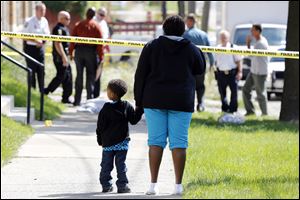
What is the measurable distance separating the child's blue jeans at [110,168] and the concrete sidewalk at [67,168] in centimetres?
12

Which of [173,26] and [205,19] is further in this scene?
[205,19]

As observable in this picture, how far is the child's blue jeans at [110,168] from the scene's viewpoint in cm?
898

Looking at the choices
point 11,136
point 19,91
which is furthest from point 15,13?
point 11,136

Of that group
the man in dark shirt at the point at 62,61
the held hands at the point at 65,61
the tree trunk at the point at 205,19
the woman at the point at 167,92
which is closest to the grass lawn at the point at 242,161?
the woman at the point at 167,92

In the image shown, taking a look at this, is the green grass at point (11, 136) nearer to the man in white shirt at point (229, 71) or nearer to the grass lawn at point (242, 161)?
the grass lawn at point (242, 161)

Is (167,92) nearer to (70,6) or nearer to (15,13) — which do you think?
(15,13)

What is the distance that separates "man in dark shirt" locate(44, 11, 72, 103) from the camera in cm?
1783

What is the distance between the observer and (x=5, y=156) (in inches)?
428

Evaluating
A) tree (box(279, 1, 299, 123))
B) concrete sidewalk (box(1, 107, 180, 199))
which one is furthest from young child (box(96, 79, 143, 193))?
tree (box(279, 1, 299, 123))

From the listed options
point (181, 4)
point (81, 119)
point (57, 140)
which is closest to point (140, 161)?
point (57, 140)

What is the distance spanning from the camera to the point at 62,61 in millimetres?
18188

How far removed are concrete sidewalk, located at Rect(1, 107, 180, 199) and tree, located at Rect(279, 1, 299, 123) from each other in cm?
355

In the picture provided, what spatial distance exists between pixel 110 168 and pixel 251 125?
23.2 feet

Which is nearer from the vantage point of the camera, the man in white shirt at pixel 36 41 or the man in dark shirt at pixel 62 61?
the man in dark shirt at pixel 62 61
